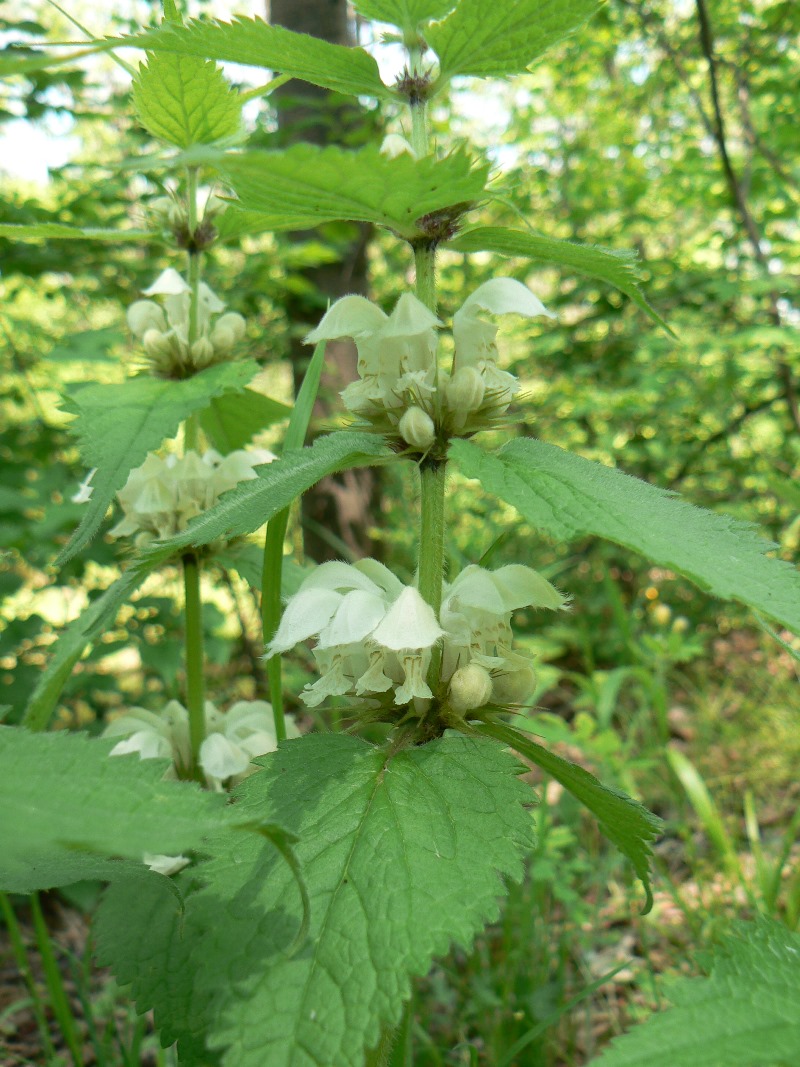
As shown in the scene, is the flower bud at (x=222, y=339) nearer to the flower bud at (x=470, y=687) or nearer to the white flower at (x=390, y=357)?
the white flower at (x=390, y=357)

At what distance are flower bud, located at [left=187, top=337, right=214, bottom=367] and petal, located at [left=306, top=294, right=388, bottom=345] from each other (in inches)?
15.8

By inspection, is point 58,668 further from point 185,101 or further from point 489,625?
point 185,101

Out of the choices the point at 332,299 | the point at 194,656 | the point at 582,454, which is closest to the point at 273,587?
the point at 194,656

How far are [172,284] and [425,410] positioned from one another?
59cm

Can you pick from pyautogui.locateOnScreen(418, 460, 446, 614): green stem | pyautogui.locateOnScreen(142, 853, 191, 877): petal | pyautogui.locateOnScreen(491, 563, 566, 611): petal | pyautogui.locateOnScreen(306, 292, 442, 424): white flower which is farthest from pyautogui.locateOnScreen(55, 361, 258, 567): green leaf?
pyautogui.locateOnScreen(142, 853, 191, 877): petal

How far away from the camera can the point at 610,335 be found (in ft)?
14.5

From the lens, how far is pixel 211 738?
122 centimetres

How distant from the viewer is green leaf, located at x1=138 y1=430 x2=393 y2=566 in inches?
29.0

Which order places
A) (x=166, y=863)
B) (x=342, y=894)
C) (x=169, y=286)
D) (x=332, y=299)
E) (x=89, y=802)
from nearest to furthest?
(x=89, y=802) → (x=342, y=894) → (x=166, y=863) → (x=169, y=286) → (x=332, y=299)

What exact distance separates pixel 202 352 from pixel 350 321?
0.44m

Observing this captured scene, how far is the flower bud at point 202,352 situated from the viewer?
1278 mm

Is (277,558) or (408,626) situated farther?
(277,558)

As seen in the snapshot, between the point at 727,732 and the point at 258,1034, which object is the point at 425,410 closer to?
the point at 258,1034

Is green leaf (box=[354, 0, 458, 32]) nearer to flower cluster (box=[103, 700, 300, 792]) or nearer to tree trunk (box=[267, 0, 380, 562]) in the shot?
flower cluster (box=[103, 700, 300, 792])
